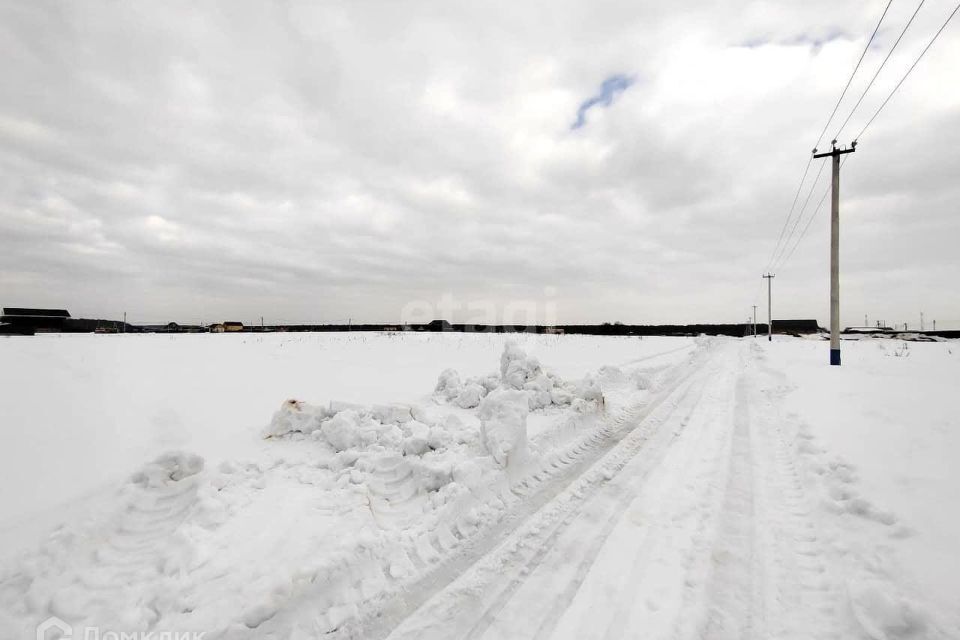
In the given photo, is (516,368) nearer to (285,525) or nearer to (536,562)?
(536,562)

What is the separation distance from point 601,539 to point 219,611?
2829 millimetres

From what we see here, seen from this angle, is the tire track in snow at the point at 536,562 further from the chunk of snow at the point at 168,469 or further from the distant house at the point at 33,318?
the distant house at the point at 33,318

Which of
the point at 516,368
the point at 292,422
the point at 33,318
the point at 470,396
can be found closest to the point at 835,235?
the point at 516,368

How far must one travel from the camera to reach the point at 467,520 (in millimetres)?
3668

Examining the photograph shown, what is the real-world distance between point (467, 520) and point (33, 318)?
116 feet

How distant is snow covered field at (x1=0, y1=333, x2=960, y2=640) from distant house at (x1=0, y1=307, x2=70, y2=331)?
21351 millimetres

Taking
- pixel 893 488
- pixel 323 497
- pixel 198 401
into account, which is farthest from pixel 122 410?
pixel 893 488

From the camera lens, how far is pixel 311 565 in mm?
2828

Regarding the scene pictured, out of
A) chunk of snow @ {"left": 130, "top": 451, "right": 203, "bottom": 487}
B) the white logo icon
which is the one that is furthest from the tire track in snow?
chunk of snow @ {"left": 130, "top": 451, "right": 203, "bottom": 487}

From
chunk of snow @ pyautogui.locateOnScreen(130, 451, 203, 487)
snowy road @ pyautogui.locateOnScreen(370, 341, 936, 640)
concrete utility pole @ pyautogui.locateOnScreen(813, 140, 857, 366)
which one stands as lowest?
snowy road @ pyautogui.locateOnScreen(370, 341, 936, 640)

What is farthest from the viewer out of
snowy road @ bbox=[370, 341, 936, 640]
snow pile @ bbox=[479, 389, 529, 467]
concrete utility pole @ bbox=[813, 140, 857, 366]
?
concrete utility pole @ bbox=[813, 140, 857, 366]

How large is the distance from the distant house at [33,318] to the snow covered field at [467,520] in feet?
70.0

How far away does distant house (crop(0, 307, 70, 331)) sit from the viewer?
68.0 ft

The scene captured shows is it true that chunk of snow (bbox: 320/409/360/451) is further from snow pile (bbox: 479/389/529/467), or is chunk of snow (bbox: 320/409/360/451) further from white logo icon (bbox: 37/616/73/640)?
white logo icon (bbox: 37/616/73/640)
